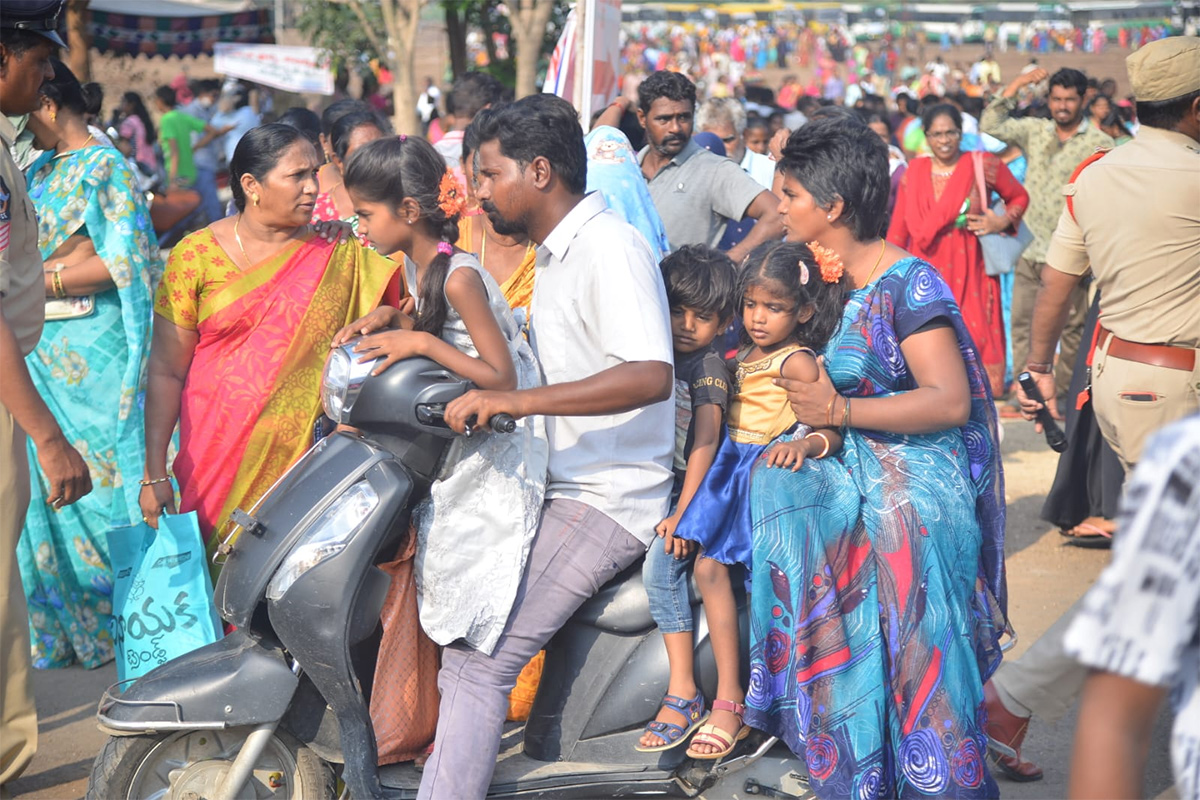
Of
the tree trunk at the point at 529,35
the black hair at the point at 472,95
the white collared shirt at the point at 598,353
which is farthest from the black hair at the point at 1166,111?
the tree trunk at the point at 529,35

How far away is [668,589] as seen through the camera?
2.81 metres

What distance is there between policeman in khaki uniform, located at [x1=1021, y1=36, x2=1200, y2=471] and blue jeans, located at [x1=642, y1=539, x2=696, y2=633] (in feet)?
4.94

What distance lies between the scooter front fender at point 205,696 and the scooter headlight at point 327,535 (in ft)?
0.58

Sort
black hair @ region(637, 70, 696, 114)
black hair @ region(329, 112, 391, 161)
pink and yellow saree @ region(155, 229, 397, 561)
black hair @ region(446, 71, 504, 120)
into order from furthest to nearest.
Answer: black hair @ region(446, 71, 504, 120), black hair @ region(637, 70, 696, 114), black hair @ region(329, 112, 391, 161), pink and yellow saree @ region(155, 229, 397, 561)

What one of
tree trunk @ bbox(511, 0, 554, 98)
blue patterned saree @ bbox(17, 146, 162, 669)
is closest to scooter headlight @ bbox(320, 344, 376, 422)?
blue patterned saree @ bbox(17, 146, 162, 669)

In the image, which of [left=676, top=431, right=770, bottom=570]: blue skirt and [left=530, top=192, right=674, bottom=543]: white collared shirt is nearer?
[left=530, top=192, right=674, bottom=543]: white collared shirt

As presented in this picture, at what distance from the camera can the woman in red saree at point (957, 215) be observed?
299 inches

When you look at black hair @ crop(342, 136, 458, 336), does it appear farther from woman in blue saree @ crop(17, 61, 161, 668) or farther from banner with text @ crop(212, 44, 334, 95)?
banner with text @ crop(212, 44, 334, 95)

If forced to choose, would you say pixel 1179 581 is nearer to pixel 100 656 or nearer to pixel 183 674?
pixel 183 674

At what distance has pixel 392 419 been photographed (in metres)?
2.58

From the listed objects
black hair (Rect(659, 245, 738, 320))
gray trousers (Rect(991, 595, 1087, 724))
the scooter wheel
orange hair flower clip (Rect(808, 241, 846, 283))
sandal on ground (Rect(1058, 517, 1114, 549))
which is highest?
orange hair flower clip (Rect(808, 241, 846, 283))

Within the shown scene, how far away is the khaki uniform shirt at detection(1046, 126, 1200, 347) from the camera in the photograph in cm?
357

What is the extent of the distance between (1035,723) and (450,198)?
8.40 feet

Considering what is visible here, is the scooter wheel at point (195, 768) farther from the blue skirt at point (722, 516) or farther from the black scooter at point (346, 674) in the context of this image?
the blue skirt at point (722, 516)
